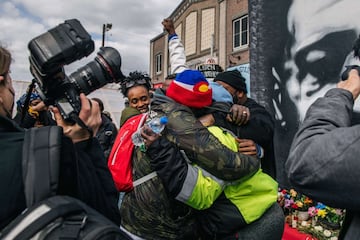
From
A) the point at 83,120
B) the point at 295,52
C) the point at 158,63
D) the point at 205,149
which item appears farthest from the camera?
the point at 158,63

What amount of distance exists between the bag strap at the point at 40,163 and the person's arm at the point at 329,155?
664 millimetres

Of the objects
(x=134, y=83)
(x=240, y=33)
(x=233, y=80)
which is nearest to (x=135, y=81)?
(x=134, y=83)

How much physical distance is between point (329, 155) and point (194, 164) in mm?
850

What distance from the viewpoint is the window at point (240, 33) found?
1516 cm

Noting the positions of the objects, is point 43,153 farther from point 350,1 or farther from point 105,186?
point 350,1

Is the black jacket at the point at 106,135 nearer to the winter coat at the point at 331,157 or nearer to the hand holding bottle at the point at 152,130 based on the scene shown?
the hand holding bottle at the point at 152,130

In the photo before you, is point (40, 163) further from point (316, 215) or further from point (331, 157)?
point (316, 215)

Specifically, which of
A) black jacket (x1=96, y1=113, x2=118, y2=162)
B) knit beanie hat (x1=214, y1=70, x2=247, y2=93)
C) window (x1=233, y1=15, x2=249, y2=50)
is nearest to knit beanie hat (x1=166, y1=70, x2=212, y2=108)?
knit beanie hat (x1=214, y1=70, x2=247, y2=93)

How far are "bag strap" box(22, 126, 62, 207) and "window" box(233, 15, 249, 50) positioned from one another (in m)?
14.7

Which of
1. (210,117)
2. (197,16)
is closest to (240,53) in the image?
(197,16)

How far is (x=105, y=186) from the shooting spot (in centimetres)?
135

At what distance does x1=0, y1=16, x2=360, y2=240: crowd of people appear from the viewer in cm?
94

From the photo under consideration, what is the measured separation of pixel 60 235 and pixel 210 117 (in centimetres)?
119

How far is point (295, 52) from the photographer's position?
4.46m
